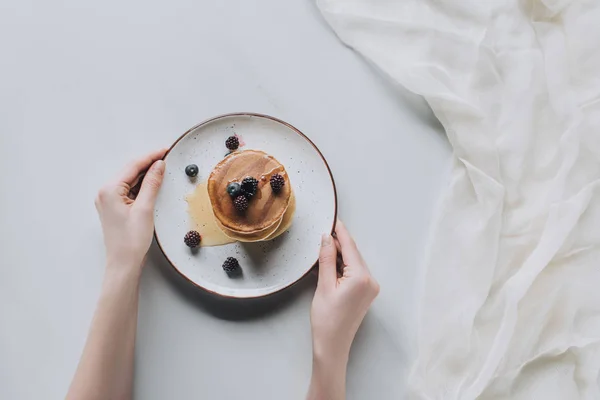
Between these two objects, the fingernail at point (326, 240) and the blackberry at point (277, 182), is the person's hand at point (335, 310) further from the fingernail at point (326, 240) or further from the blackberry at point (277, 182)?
the blackberry at point (277, 182)

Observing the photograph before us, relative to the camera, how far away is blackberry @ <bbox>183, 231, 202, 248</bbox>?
5.29 feet

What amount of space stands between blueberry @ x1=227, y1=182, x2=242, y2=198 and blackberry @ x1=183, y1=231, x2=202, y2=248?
6.5 inches

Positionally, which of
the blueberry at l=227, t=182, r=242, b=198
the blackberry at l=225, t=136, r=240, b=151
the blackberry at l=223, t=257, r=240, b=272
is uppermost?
the blackberry at l=225, t=136, r=240, b=151

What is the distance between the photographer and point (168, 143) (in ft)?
5.66

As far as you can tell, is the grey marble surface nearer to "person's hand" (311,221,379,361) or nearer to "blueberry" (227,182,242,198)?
"person's hand" (311,221,379,361)

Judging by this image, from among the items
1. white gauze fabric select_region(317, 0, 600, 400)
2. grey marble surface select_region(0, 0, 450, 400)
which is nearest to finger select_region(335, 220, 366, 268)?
grey marble surface select_region(0, 0, 450, 400)

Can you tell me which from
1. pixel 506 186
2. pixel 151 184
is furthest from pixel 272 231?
pixel 506 186

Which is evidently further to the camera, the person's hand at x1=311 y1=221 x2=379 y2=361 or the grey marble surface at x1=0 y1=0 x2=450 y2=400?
the grey marble surface at x1=0 y1=0 x2=450 y2=400

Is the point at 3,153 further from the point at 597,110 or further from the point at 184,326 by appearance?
the point at 597,110

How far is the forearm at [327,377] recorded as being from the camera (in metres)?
1.58

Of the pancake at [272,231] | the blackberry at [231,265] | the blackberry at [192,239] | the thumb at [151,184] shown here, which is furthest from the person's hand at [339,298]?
the thumb at [151,184]

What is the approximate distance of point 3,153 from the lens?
173 centimetres

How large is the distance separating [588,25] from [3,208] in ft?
5.32

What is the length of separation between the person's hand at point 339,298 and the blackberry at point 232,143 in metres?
0.33
